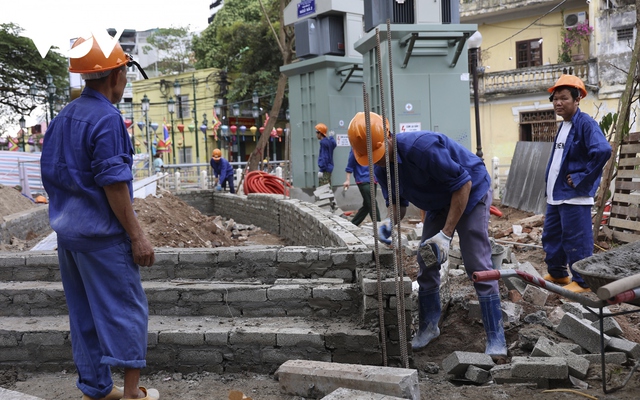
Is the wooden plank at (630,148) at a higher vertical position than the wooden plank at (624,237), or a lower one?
higher

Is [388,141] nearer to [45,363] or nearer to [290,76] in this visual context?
[45,363]

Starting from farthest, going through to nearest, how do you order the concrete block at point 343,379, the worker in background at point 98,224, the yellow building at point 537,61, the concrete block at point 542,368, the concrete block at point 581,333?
the yellow building at point 537,61 → the concrete block at point 581,333 → the concrete block at point 542,368 → the concrete block at point 343,379 → the worker in background at point 98,224

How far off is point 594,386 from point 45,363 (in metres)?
3.41

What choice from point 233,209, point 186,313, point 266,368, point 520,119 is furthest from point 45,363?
point 520,119

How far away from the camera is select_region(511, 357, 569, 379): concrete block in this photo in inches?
132

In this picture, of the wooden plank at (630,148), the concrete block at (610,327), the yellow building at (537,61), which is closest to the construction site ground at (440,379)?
the concrete block at (610,327)

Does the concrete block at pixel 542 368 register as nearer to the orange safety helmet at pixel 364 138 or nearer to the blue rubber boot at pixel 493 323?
the blue rubber boot at pixel 493 323

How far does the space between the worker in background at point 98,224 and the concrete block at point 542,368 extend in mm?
2019

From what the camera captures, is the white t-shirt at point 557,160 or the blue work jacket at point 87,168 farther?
the white t-shirt at point 557,160

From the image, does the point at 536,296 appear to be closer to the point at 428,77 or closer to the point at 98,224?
the point at 98,224

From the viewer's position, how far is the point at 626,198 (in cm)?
750

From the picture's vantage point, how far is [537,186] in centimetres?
1152

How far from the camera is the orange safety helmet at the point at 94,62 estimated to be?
291 cm

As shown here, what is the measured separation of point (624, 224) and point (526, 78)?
58.3ft
